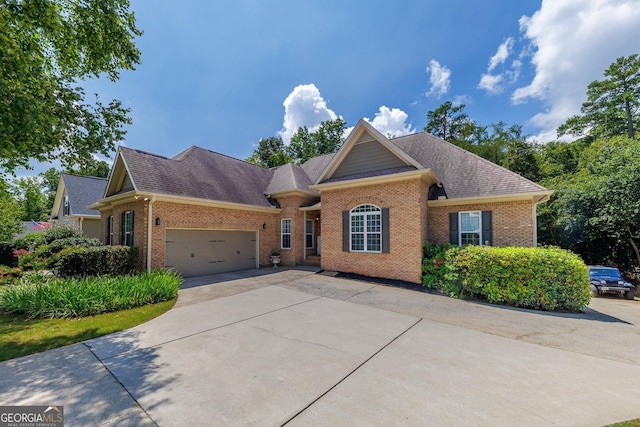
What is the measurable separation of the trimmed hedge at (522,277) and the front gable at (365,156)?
14.8 feet

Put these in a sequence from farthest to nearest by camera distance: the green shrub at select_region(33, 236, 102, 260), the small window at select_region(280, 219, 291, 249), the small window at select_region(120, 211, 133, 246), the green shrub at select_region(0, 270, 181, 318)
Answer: the small window at select_region(280, 219, 291, 249) < the small window at select_region(120, 211, 133, 246) < the green shrub at select_region(33, 236, 102, 260) < the green shrub at select_region(0, 270, 181, 318)

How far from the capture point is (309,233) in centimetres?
1603

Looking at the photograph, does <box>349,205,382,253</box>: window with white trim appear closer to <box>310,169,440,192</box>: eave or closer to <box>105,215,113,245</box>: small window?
<box>310,169,440,192</box>: eave

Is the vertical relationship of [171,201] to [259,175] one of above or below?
below

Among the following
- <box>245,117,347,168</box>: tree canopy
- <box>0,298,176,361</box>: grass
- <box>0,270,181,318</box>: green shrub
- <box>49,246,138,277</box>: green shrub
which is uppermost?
<box>245,117,347,168</box>: tree canopy

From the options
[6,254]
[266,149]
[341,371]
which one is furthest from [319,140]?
[341,371]

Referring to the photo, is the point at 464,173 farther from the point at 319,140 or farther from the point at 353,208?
the point at 319,140

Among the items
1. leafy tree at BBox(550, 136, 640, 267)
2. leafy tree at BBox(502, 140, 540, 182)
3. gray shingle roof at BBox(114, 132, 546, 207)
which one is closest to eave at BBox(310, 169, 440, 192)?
gray shingle roof at BBox(114, 132, 546, 207)

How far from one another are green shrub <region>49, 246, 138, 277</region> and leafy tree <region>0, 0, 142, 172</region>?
353cm

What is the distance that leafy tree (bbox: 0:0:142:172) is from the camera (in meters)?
5.23

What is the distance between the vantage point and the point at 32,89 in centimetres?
577

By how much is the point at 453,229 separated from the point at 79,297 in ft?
44.2

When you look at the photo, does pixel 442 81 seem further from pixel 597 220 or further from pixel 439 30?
pixel 597 220

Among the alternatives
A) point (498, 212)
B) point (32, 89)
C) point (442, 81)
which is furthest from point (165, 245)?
point (442, 81)
